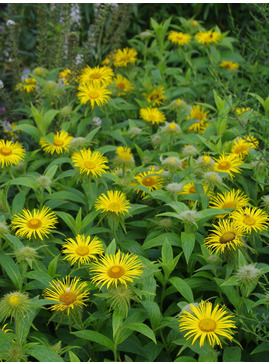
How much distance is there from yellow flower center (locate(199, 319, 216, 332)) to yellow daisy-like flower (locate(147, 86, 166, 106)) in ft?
5.66

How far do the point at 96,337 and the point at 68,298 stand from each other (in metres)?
0.14

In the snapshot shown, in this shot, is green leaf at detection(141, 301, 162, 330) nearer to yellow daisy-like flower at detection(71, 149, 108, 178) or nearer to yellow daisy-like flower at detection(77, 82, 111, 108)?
yellow daisy-like flower at detection(71, 149, 108, 178)

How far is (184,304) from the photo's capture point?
4.92 feet

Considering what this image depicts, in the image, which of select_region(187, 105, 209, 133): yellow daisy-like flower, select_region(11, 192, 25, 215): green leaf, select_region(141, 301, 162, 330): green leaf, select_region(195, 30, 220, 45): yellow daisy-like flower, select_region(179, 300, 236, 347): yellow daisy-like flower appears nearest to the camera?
select_region(179, 300, 236, 347): yellow daisy-like flower

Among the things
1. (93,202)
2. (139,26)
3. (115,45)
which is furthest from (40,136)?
(139,26)

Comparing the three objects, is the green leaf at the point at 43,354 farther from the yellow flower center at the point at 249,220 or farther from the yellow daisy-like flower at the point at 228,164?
the yellow daisy-like flower at the point at 228,164

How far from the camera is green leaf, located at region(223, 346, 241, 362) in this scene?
1.47 m

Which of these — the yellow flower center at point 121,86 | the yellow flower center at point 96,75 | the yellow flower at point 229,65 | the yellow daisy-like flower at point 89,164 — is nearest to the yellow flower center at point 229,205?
the yellow daisy-like flower at point 89,164

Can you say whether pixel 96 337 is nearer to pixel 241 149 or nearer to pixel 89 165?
pixel 89 165

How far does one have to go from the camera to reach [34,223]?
5.63 feet

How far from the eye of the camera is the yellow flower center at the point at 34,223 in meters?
1.71

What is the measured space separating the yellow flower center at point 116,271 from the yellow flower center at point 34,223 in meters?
0.39

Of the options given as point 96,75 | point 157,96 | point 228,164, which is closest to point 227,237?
point 228,164

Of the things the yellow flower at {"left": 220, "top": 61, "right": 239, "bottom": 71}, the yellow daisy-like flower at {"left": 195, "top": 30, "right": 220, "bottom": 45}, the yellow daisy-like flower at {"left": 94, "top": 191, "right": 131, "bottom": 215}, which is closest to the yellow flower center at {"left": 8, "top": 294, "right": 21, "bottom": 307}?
the yellow daisy-like flower at {"left": 94, "top": 191, "right": 131, "bottom": 215}
